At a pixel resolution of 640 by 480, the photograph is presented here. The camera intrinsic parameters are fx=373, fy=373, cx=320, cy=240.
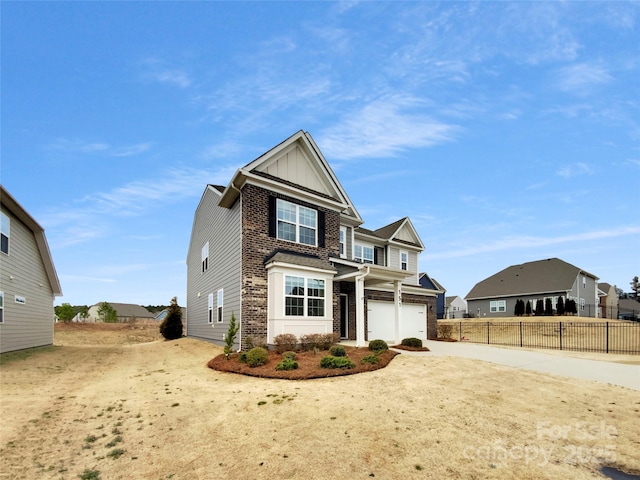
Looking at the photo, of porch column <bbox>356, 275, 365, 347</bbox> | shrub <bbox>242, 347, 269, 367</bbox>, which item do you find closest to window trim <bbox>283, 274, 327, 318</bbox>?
porch column <bbox>356, 275, 365, 347</bbox>

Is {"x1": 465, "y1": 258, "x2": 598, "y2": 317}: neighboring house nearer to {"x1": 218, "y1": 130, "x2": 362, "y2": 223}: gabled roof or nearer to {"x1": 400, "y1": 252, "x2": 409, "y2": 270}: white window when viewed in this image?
{"x1": 400, "y1": 252, "x2": 409, "y2": 270}: white window

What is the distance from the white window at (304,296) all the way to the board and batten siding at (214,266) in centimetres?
193

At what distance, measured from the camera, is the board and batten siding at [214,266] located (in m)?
15.4

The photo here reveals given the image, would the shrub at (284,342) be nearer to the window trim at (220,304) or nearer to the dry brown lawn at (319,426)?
the dry brown lawn at (319,426)

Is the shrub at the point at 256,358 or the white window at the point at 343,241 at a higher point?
the white window at the point at 343,241

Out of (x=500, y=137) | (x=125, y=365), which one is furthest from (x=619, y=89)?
(x=125, y=365)

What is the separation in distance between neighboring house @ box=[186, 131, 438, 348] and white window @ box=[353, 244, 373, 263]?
→ 1.98m

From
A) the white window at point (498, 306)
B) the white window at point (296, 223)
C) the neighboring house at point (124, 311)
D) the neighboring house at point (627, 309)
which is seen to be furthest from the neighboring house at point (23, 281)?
the neighboring house at point (627, 309)

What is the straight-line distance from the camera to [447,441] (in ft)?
20.6

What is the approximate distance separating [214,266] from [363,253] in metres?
9.86

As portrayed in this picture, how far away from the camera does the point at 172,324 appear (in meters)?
26.7

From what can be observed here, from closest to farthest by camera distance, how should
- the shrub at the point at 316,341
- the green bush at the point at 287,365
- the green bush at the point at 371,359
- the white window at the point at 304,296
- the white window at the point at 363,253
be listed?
1. the green bush at the point at 287,365
2. the green bush at the point at 371,359
3. the shrub at the point at 316,341
4. the white window at the point at 304,296
5. the white window at the point at 363,253

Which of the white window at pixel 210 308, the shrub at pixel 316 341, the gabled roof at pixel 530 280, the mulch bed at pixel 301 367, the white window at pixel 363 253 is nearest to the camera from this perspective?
the mulch bed at pixel 301 367

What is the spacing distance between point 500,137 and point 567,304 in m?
30.4
